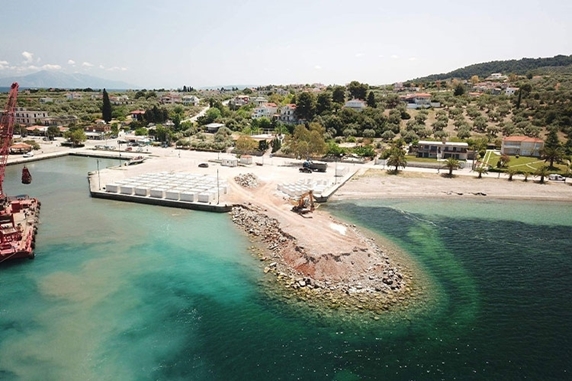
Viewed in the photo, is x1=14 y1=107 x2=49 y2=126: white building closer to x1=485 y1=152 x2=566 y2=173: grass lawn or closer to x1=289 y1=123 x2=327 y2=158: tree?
x1=289 y1=123 x2=327 y2=158: tree

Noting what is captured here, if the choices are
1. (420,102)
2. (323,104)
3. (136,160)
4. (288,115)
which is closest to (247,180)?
(136,160)

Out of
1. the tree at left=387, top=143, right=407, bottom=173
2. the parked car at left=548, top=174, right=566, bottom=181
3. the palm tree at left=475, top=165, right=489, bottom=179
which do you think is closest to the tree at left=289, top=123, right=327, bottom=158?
the tree at left=387, top=143, right=407, bottom=173

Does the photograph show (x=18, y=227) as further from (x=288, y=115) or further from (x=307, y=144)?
(x=288, y=115)

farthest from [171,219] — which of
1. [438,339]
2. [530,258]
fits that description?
[530,258]

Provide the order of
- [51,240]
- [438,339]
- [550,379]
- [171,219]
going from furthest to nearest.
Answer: [171,219] < [51,240] < [438,339] < [550,379]

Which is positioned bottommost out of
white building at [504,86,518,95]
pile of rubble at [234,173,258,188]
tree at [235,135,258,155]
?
pile of rubble at [234,173,258,188]

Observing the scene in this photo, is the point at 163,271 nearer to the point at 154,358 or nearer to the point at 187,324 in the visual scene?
the point at 187,324

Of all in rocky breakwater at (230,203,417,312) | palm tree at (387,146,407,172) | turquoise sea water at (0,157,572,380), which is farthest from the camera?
palm tree at (387,146,407,172)
